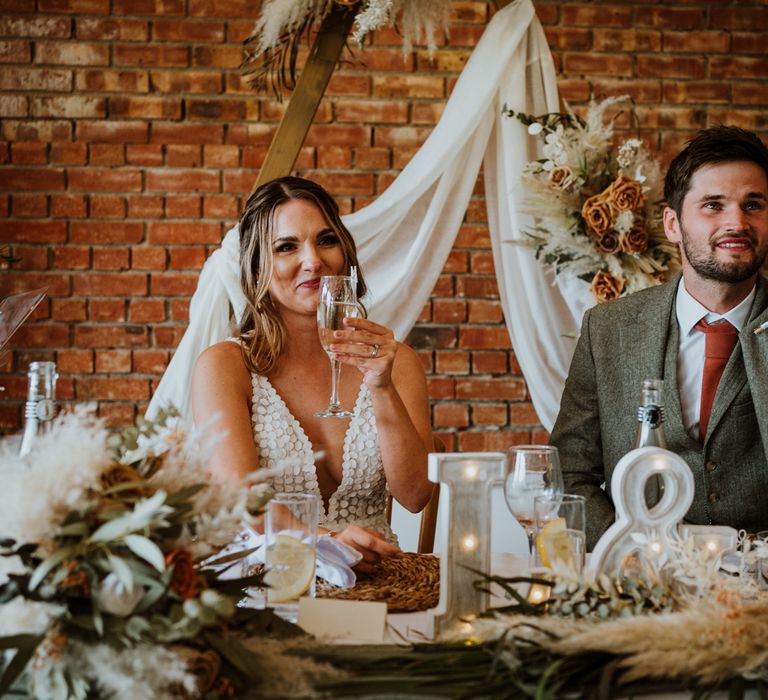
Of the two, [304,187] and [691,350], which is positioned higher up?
[304,187]

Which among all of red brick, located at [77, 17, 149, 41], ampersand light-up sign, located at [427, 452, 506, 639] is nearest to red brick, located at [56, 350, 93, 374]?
red brick, located at [77, 17, 149, 41]

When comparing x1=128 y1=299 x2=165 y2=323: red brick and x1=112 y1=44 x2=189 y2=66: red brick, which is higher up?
x1=112 y1=44 x2=189 y2=66: red brick

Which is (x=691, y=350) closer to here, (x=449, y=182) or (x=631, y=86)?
(x=449, y=182)

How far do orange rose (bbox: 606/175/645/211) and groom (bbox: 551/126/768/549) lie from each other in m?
0.14

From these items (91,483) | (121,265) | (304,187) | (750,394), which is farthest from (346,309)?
(121,265)

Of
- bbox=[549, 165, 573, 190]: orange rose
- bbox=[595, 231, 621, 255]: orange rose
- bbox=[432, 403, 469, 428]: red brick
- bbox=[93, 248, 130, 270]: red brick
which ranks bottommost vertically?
bbox=[432, 403, 469, 428]: red brick

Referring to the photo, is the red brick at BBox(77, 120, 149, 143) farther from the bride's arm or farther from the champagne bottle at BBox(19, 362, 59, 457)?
the champagne bottle at BBox(19, 362, 59, 457)

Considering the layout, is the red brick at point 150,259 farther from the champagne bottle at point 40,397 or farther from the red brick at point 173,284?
the champagne bottle at point 40,397

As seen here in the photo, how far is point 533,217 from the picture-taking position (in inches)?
98.5

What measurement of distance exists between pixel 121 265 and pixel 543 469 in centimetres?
229

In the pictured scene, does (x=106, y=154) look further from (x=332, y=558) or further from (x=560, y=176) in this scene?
(x=332, y=558)

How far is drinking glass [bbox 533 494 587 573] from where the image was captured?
1170 millimetres

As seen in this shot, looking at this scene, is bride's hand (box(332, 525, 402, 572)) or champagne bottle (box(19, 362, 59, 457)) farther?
bride's hand (box(332, 525, 402, 572))

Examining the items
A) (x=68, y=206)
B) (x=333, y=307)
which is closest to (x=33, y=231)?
(x=68, y=206)
